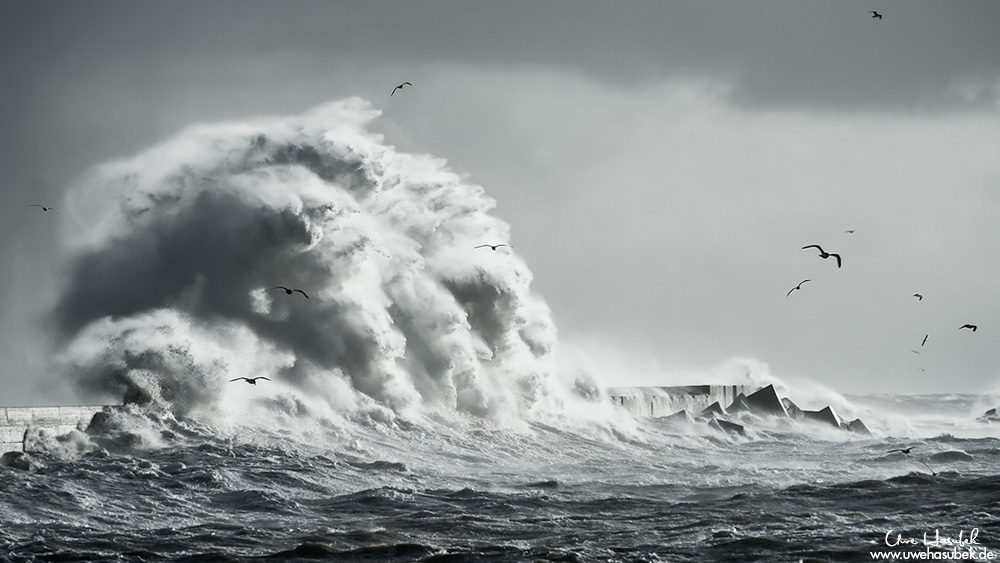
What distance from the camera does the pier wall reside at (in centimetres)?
3284

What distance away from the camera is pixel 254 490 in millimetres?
13516

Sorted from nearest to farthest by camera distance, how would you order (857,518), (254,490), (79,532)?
1. (79,532)
2. (857,518)
3. (254,490)

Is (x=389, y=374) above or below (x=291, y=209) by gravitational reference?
below

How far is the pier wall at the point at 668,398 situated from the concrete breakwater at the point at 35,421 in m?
17.9

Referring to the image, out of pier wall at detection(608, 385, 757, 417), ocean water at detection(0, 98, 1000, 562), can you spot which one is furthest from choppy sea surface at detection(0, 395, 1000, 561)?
pier wall at detection(608, 385, 757, 417)

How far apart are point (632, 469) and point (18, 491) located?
9.75 metres

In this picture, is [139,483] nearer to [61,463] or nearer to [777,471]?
[61,463]

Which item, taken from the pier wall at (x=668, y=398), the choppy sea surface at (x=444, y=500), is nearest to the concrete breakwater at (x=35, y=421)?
the choppy sea surface at (x=444, y=500)

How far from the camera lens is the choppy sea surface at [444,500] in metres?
10.3

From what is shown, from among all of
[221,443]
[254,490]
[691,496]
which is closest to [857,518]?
[691,496]

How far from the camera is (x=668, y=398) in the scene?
3653 cm

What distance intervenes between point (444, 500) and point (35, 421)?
232 inches

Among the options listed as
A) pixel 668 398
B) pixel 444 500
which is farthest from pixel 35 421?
pixel 668 398

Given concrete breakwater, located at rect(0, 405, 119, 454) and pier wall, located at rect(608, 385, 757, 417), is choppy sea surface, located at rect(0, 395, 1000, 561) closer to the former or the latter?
concrete breakwater, located at rect(0, 405, 119, 454)
